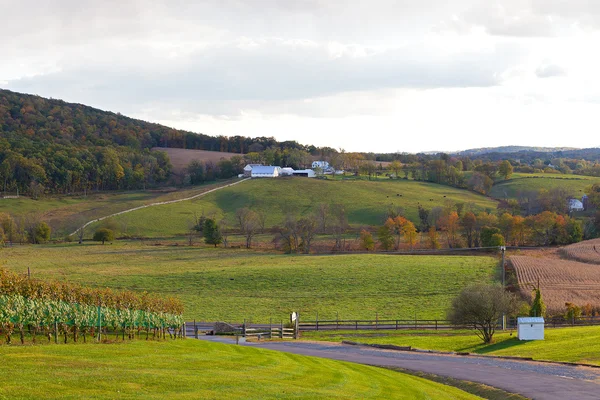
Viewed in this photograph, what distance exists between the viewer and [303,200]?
152 meters

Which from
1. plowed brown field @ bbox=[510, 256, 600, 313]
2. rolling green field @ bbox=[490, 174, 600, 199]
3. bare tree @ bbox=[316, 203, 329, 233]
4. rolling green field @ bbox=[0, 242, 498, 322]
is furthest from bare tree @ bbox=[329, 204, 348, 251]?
rolling green field @ bbox=[490, 174, 600, 199]

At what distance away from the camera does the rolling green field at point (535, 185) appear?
165m

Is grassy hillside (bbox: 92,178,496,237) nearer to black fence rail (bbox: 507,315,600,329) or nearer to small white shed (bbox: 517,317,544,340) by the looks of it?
black fence rail (bbox: 507,315,600,329)

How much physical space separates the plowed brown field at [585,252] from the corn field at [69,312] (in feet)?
213

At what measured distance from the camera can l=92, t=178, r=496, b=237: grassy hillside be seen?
13112cm

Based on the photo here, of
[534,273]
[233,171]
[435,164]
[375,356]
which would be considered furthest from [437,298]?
[233,171]

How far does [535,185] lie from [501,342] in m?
137

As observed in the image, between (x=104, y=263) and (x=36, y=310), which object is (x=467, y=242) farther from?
(x=36, y=310)

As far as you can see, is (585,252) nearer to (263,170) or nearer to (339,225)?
(339,225)

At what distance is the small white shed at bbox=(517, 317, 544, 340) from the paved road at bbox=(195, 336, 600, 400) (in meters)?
8.46

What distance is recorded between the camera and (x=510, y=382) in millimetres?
25969

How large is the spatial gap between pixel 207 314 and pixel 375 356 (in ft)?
78.5

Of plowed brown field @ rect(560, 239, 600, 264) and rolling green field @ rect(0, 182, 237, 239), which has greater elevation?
rolling green field @ rect(0, 182, 237, 239)

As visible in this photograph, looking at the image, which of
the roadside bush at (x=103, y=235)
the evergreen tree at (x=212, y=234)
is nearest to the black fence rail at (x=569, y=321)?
the evergreen tree at (x=212, y=234)
